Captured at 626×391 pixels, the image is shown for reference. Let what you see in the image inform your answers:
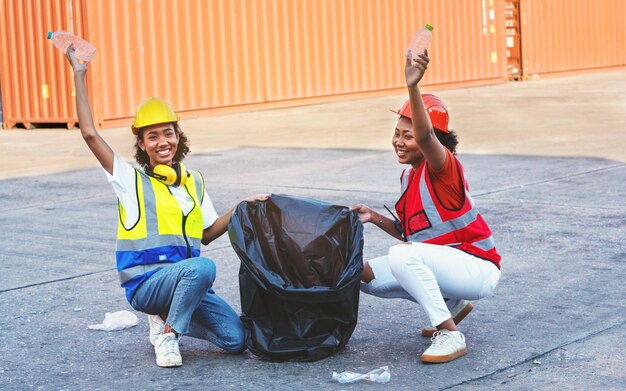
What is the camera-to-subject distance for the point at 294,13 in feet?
68.9

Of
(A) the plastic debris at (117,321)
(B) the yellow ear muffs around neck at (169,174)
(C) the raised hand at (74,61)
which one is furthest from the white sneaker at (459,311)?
(C) the raised hand at (74,61)

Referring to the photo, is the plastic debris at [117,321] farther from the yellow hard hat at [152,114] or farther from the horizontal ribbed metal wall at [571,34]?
the horizontal ribbed metal wall at [571,34]

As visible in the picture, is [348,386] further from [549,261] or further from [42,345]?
[549,261]

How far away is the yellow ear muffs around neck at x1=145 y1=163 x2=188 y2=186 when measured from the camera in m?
4.83

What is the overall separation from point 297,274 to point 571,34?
81.2 ft

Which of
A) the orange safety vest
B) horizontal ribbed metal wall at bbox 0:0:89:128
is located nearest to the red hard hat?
the orange safety vest

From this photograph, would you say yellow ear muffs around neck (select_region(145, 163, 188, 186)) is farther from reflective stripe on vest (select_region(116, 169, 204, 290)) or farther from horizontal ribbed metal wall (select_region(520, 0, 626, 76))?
horizontal ribbed metal wall (select_region(520, 0, 626, 76))

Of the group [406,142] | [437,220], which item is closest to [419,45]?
[406,142]

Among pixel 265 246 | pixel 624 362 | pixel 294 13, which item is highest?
pixel 294 13

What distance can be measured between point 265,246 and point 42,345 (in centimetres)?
119

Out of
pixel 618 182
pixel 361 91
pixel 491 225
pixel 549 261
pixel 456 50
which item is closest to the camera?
pixel 549 261

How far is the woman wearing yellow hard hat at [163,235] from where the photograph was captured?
15.4ft

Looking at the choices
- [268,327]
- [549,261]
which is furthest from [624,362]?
[549,261]

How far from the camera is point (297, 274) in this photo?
15.2 ft
